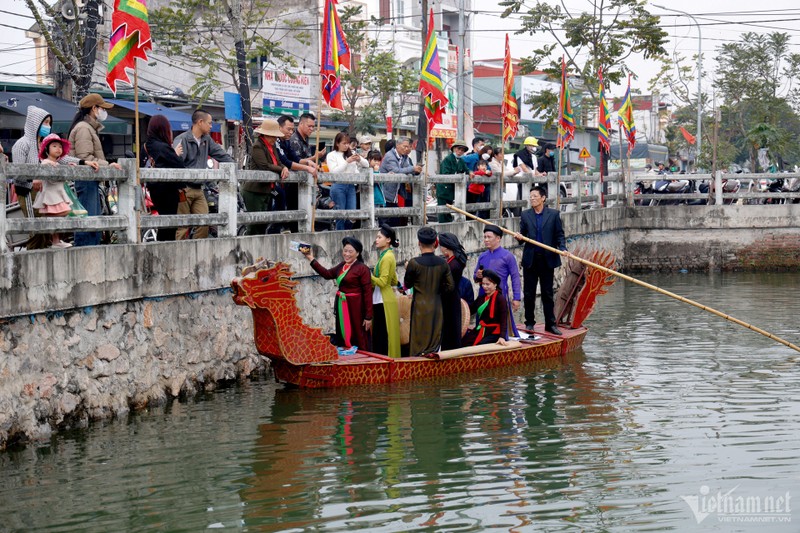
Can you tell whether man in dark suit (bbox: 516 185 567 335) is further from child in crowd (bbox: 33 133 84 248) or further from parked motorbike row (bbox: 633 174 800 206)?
parked motorbike row (bbox: 633 174 800 206)

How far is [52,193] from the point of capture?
1045 centimetres

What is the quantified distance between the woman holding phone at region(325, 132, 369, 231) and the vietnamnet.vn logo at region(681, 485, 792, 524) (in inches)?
311

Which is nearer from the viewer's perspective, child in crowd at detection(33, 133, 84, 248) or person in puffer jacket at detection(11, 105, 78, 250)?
child in crowd at detection(33, 133, 84, 248)

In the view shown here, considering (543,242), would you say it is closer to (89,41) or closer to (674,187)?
(89,41)

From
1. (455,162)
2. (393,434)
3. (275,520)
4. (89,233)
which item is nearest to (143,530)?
(275,520)

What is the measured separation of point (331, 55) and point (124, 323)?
5.00 m

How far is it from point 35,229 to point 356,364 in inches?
153

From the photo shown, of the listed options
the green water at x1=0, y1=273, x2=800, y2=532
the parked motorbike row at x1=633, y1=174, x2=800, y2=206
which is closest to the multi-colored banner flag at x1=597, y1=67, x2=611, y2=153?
the parked motorbike row at x1=633, y1=174, x2=800, y2=206

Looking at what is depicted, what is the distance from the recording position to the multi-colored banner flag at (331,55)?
45.2 ft

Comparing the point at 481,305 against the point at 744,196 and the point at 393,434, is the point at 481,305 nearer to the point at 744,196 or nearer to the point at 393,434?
the point at 393,434

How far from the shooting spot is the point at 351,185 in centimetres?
1499

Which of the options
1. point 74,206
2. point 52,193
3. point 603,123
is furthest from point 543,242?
point 603,123

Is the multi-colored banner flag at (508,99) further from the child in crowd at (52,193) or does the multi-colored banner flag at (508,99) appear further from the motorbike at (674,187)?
the motorbike at (674,187)

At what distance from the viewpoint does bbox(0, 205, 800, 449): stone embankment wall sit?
30.4ft
